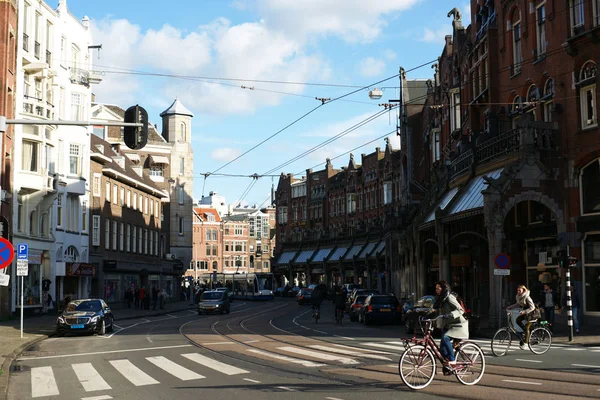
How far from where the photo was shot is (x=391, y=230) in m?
57.4

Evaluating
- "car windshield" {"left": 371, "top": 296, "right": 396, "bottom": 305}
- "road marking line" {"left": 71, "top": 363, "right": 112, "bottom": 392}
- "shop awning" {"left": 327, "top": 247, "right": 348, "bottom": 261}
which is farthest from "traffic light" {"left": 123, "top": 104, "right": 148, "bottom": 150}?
"shop awning" {"left": 327, "top": 247, "right": 348, "bottom": 261}

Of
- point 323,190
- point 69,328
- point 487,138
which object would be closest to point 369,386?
point 69,328

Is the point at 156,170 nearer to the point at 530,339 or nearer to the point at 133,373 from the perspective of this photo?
the point at 530,339

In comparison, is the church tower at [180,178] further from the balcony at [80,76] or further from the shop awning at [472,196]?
the shop awning at [472,196]

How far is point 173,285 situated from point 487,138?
171ft

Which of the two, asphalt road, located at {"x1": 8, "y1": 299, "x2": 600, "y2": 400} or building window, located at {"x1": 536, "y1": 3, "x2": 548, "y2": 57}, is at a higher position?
building window, located at {"x1": 536, "y1": 3, "x2": 548, "y2": 57}

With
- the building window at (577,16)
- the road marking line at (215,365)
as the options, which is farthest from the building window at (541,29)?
the road marking line at (215,365)

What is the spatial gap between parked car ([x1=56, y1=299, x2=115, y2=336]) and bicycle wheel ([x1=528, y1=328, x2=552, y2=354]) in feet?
53.5

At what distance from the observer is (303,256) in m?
98.4

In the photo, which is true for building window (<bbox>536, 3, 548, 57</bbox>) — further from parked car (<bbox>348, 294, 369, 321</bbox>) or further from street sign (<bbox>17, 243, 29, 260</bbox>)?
street sign (<bbox>17, 243, 29, 260</bbox>)

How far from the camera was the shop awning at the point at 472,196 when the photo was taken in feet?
104

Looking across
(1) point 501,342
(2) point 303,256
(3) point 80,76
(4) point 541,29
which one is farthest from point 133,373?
(2) point 303,256

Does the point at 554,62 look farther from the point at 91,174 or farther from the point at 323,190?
the point at 323,190

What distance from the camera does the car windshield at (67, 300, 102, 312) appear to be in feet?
97.8
